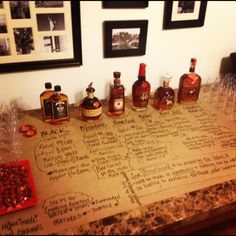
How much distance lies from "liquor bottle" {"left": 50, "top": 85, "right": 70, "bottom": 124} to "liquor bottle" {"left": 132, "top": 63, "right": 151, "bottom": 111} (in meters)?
0.28

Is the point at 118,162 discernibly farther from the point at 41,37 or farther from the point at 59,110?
the point at 41,37

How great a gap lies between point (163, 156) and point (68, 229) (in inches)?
15.3

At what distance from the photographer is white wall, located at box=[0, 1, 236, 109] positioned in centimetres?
107

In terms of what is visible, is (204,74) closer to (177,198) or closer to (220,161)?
(220,161)

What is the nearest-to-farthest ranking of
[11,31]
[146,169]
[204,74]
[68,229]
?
[68,229]
[146,169]
[11,31]
[204,74]

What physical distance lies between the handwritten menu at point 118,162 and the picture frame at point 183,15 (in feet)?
1.18

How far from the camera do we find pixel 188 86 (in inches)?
47.5

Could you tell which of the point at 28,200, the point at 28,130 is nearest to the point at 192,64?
the point at 28,130

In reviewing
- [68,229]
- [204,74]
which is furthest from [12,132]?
[204,74]

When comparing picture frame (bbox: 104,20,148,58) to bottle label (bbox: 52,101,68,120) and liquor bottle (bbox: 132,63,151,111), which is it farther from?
bottle label (bbox: 52,101,68,120)

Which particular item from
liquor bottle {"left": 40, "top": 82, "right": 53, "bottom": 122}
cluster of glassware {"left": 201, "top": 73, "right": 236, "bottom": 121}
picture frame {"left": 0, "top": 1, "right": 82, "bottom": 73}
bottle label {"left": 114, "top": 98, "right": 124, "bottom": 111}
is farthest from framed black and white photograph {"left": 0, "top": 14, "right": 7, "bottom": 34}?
cluster of glassware {"left": 201, "top": 73, "right": 236, "bottom": 121}

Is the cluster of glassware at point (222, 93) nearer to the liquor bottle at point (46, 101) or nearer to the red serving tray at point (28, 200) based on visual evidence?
the liquor bottle at point (46, 101)

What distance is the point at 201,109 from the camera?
120cm

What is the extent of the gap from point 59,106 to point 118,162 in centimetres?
32
